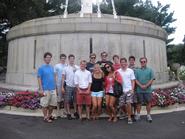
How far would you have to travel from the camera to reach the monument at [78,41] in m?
12.4

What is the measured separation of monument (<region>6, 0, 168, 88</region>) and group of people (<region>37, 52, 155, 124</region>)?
3202mm

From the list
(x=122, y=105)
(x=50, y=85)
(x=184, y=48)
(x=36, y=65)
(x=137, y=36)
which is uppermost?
(x=184, y=48)

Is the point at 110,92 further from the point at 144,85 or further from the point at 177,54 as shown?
the point at 177,54

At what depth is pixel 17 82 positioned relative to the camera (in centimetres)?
1317

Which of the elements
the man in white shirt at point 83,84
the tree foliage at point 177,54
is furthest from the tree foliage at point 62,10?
the man in white shirt at point 83,84

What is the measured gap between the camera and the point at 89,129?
7.91 meters

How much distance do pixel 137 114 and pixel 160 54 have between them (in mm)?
5922

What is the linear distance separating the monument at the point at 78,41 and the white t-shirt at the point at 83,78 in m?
3.41

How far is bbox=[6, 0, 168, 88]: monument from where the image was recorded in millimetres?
12367

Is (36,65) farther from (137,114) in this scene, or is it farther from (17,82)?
(137,114)

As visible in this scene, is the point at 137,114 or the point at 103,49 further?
the point at 103,49

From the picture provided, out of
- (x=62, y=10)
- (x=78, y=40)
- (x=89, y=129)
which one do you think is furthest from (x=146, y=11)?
(x=89, y=129)

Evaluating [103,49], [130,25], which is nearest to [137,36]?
[130,25]

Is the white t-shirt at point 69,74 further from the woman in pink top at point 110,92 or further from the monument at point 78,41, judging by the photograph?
the monument at point 78,41
